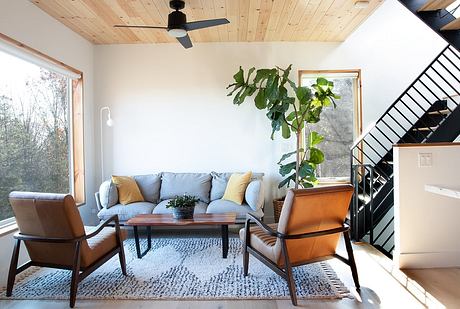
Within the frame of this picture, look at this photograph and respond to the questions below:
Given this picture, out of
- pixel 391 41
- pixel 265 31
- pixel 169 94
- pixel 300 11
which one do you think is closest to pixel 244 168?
pixel 169 94

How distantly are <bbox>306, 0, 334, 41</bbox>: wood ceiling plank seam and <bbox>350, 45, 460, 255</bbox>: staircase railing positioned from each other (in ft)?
4.83

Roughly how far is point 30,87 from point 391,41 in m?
5.10

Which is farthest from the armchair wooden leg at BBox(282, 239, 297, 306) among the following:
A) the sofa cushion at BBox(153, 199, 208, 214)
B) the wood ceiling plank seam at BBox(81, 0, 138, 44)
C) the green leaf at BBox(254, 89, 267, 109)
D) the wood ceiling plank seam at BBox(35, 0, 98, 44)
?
the wood ceiling plank seam at BBox(35, 0, 98, 44)

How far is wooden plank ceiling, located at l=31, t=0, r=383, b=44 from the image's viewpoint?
3.74 m

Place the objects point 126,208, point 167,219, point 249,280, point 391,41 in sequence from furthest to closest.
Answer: point 391,41 < point 126,208 < point 167,219 < point 249,280

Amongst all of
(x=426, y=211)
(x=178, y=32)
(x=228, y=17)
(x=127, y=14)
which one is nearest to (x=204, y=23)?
(x=178, y=32)

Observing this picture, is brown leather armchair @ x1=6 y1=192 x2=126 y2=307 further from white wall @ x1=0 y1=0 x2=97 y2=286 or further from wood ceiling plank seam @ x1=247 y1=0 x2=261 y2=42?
wood ceiling plank seam @ x1=247 y1=0 x2=261 y2=42

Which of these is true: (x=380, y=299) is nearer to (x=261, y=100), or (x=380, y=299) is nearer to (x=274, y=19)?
(x=261, y=100)

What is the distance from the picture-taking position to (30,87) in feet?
12.7

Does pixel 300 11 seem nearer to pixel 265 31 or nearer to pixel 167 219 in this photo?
pixel 265 31

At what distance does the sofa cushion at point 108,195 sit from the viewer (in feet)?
14.4

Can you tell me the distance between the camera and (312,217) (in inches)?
100

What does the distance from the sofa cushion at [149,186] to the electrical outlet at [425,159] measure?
3.36 m

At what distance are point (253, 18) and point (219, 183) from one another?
2.27m
